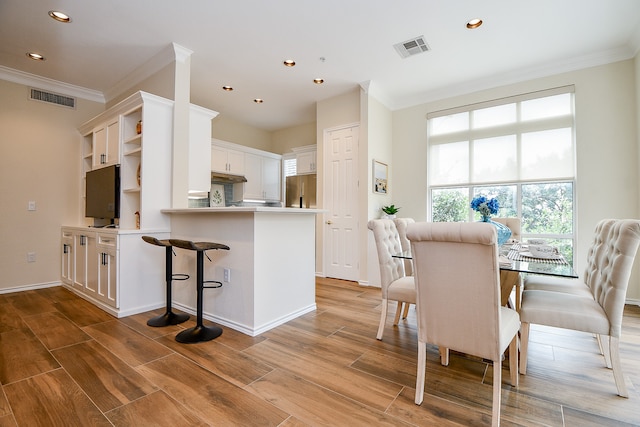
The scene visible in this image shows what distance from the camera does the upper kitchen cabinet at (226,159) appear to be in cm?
519

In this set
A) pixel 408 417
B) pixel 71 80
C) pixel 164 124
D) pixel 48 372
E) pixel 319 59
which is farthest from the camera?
pixel 71 80

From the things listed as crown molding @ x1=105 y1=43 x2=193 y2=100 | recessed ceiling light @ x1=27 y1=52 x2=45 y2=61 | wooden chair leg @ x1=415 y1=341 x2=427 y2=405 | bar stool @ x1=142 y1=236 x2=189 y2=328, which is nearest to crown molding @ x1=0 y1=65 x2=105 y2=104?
crown molding @ x1=105 y1=43 x2=193 y2=100

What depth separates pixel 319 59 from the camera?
3.58m

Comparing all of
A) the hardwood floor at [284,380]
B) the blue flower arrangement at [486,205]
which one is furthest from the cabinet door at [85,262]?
the blue flower arrangement at [486,205]

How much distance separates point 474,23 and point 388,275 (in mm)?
2581

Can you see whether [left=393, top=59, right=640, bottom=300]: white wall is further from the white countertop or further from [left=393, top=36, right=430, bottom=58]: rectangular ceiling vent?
the white countertop

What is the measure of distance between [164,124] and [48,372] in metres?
2.39

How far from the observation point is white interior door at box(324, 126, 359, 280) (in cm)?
451

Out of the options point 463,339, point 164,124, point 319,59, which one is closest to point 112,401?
point 463,339

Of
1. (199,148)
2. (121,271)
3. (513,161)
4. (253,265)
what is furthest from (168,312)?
(513,161)

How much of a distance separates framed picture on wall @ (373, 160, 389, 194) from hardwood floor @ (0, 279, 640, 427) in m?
2.29

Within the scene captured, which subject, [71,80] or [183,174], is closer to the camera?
[183,174]

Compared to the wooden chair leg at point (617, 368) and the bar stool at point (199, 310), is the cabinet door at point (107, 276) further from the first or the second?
the wooden chair leg at point (617, 368)

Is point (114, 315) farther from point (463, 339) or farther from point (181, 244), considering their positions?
point (463, 339)
